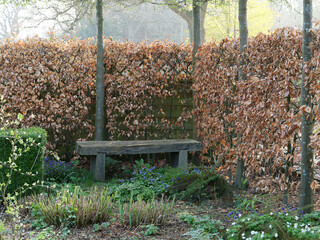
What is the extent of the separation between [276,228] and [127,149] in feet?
11.3

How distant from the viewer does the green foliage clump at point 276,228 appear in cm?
269

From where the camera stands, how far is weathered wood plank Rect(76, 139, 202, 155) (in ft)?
18.8

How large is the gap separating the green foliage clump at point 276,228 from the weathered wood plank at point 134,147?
9.73ft

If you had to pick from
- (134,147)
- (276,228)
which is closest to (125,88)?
(134,147)

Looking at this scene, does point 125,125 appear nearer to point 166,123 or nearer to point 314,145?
point 166,123

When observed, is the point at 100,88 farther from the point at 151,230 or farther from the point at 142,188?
the point at 151,230

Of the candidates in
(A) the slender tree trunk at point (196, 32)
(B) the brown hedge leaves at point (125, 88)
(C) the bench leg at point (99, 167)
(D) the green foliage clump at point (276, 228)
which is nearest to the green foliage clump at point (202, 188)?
(B) the brown hedge leaves at point (125, 88)

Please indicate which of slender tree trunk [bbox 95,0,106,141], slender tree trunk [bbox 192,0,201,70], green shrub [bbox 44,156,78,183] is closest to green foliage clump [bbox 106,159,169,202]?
green shrub [bbox 44,156,78,183]

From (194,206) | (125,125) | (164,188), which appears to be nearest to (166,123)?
(125,125)

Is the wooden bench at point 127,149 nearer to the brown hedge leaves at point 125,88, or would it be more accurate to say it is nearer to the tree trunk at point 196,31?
the brown hedge leaves at point 125,88

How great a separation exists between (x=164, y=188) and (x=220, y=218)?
1053 mm

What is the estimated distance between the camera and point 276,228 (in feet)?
9.11

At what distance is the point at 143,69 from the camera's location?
6715 millimetres

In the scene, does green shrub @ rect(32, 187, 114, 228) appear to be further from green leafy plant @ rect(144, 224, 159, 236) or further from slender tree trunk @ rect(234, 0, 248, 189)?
slender tree trunk @ rect(234, 0, 248, 189)
